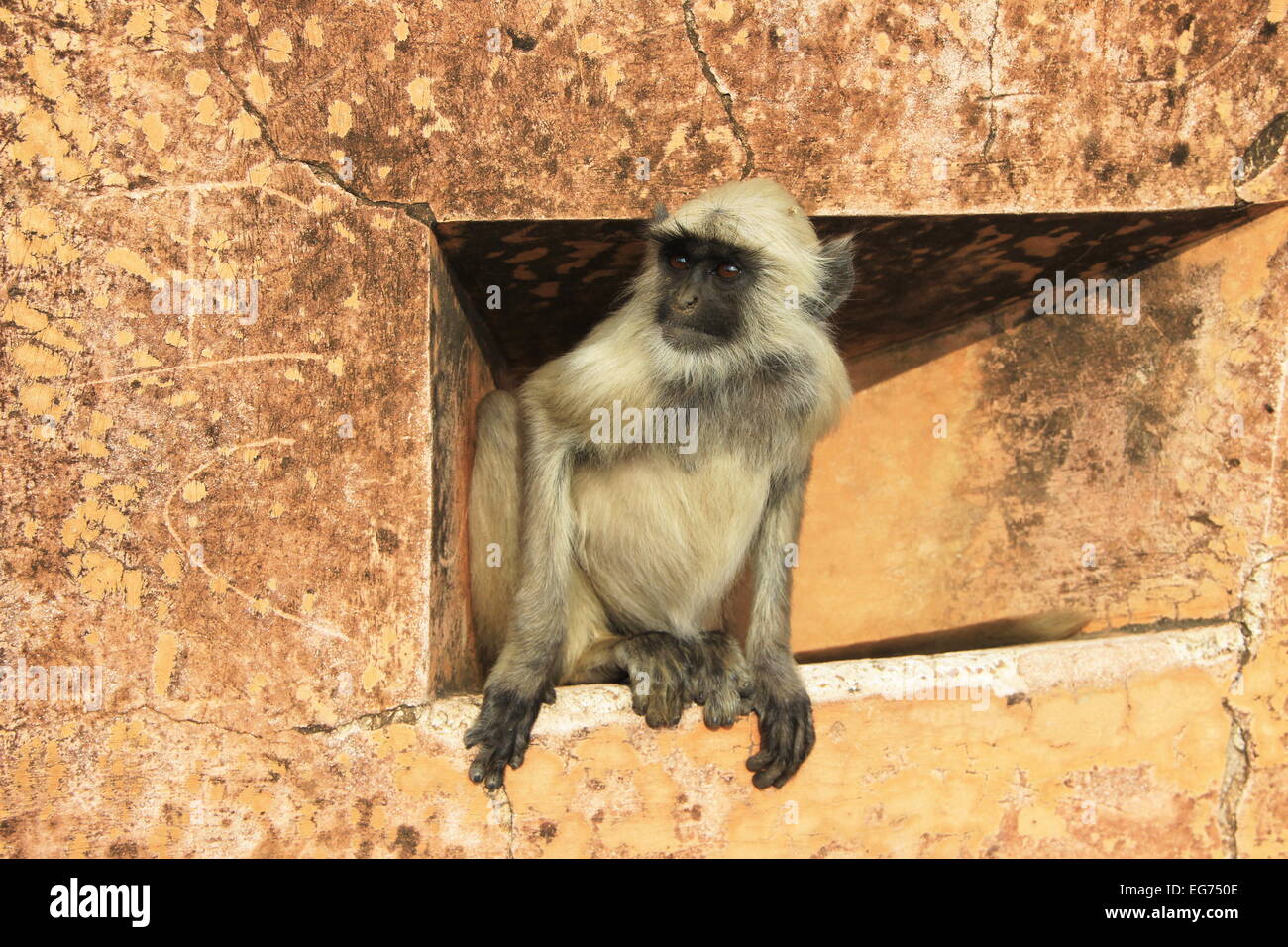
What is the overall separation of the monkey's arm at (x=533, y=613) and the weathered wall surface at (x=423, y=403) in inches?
2.7

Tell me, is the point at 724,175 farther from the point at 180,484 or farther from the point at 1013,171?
the point at 180,484

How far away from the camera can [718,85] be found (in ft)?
8.70

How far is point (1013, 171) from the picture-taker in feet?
8.88

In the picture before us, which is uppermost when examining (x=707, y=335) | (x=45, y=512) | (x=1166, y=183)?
(x=1166, y=183)

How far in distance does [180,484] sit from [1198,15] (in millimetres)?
2694

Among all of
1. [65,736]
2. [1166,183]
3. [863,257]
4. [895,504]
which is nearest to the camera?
[65,736]

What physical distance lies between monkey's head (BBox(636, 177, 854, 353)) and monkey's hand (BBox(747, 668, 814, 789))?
0.82 metres

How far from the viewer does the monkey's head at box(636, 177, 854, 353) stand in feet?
8.27

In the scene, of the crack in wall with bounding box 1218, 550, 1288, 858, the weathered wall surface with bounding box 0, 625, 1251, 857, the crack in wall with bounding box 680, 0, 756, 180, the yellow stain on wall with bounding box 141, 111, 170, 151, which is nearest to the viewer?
the weathered wall surface with bounding box 0, 625, 1251, 857

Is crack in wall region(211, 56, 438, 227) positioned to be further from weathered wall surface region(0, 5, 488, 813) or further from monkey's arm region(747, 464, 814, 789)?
monkey's arm region(747, 464, 814, 789)

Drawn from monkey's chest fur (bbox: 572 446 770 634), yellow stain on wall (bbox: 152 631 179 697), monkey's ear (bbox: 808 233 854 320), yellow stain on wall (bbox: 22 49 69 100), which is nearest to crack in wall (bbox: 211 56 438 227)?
yellow stain on wall (bbox: 22 49 69 100)

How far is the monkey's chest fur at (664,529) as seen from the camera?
106 inches

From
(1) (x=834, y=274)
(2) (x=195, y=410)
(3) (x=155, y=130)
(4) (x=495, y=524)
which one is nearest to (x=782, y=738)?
(4) (x=495, y=524)

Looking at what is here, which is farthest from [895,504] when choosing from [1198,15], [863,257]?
[1198,15]
